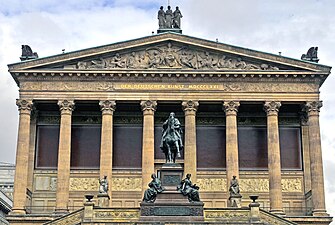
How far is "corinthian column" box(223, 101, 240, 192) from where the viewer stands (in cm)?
4603

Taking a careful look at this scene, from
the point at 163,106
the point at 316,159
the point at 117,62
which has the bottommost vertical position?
the point at 316,159

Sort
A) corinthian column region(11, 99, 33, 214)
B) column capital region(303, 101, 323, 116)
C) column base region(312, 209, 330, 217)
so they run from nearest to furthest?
1. column base region(312, 209, 330, 217)
2. corinthian column region(11, 99, 33, 214)
3. column capital region(303, 101, 323, 116)

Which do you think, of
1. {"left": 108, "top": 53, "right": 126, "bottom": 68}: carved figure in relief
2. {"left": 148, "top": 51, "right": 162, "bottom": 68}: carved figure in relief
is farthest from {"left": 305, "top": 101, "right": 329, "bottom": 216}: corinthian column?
{"left": 108, "top": 53, "right": 126, "bottom": 68}: carved figure in relief

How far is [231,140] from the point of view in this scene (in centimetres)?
4659

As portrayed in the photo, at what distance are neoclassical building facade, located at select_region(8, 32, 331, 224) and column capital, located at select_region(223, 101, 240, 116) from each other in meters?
0.07

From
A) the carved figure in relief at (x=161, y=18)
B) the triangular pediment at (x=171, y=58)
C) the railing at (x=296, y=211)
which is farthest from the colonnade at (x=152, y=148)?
the carved figure in relief at (x=161, y=18)

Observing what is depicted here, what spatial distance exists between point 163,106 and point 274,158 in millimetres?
9076

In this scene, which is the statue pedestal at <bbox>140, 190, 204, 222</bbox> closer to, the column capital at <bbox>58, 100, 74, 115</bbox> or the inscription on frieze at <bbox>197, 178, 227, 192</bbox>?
the inscription on frieze at <bbox>197, 178, 227, 192</bbox>

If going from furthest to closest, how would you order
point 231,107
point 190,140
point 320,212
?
point 231,107 → point 190,140 → point 320,212

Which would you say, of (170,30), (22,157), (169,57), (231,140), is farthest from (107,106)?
(231,140)

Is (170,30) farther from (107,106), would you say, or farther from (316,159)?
(316,159)


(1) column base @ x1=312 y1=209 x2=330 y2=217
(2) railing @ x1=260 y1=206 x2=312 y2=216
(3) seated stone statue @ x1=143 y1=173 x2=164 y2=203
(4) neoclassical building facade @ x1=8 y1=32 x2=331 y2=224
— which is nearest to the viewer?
(3) seated stone statue @ x1=143 y1=173 x2=164 y2=203

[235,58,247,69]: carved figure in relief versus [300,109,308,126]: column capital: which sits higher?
[235,58,247,69]: carved figure in relief

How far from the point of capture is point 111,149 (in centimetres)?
4644
